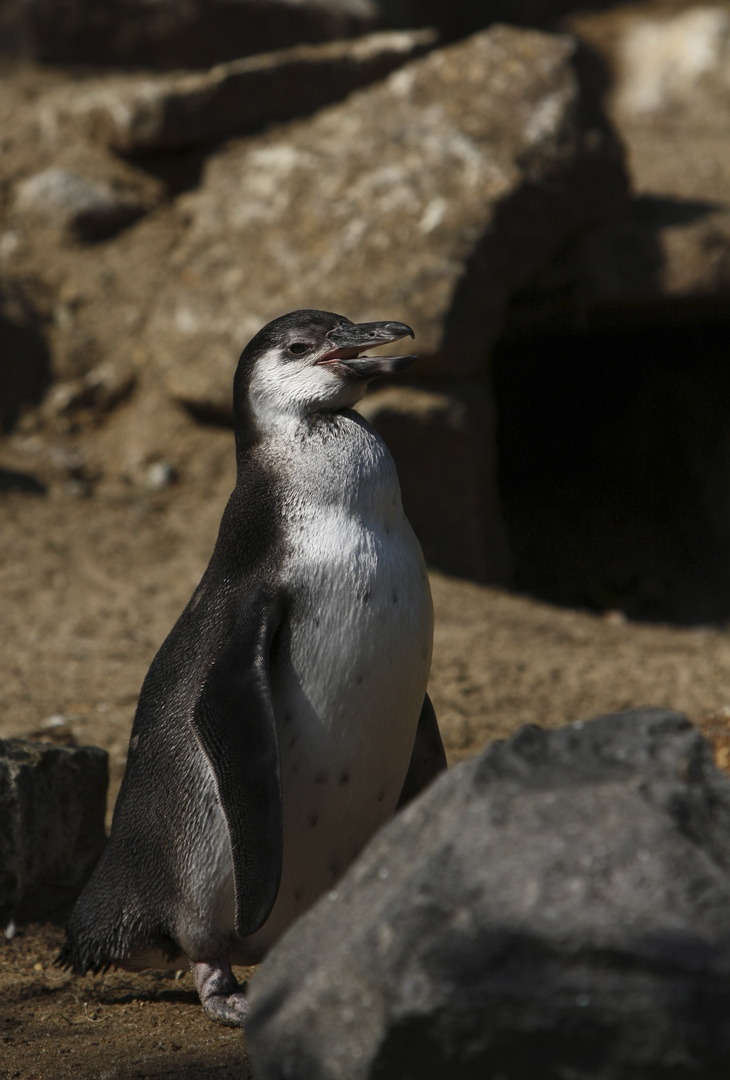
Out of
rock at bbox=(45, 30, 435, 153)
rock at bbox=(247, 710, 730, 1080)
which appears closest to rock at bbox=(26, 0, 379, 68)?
rock at bbox=(45, 30, 435, 153)

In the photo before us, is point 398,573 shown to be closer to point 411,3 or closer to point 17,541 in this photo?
point 17,541

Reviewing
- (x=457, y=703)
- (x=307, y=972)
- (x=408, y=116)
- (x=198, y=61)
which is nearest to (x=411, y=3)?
(x=198, y=61)

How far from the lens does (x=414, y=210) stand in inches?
254

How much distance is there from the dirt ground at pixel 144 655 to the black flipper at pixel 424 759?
0.75 metres

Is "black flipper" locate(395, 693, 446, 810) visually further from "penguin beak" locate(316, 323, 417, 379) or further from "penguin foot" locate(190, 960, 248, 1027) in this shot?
"penguin beak" locate(316, 323, 417, 379)

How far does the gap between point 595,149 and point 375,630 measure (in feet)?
16.9

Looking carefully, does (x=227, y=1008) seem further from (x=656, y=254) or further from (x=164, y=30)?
(x=164, y=30)

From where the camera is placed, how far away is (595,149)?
680cm

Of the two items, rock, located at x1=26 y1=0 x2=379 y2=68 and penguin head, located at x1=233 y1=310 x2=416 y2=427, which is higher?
rock, located at x1=26 y1=0 x2=379 y2=68

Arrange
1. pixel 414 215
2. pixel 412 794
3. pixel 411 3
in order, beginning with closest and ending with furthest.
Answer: pixel 412 794 < pixel 414 215 < pixel 411 3

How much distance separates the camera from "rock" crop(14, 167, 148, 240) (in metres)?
7.40

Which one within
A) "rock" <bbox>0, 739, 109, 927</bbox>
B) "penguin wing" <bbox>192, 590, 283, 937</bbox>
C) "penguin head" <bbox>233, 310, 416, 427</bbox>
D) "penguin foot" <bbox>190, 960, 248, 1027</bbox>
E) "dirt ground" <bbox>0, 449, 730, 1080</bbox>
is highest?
"penguin head" <bbox>233, 310, 416, 427</bbox>

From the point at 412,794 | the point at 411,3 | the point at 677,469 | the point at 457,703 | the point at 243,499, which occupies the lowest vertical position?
the point at 677,469

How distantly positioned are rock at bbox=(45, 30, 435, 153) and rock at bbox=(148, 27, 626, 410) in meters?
0.41
